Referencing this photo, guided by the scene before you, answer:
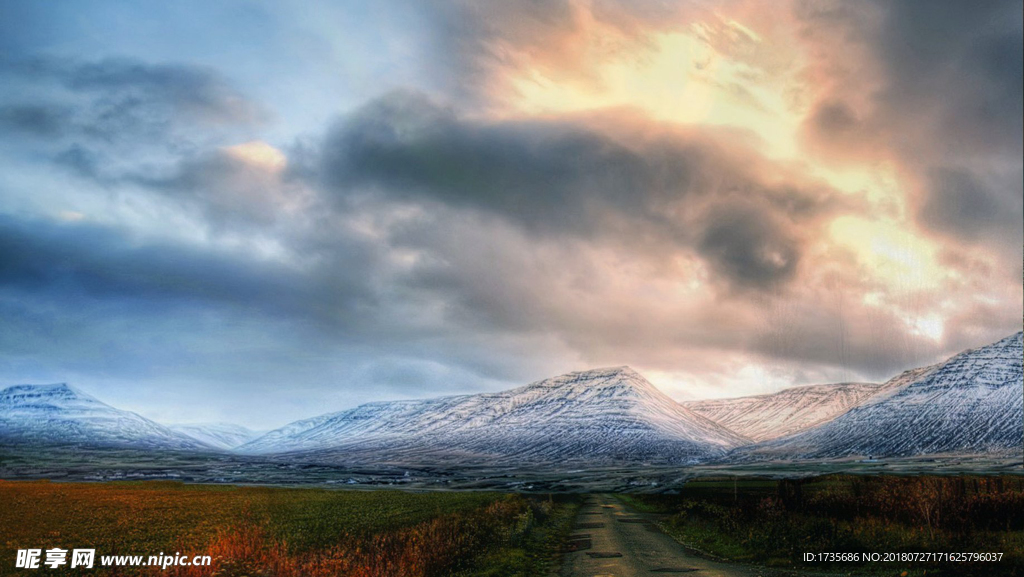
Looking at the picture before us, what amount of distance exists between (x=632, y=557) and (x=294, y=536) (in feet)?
83.1

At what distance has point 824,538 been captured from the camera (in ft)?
107

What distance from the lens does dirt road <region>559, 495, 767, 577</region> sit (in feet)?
96.4

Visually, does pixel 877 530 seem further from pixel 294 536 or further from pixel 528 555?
pixel 294 536

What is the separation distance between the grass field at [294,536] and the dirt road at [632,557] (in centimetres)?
199

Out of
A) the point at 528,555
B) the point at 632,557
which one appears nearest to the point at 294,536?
the point at 528,555

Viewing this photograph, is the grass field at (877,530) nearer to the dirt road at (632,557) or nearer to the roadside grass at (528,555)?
the dirt road at (632,557)

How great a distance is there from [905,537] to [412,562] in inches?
923

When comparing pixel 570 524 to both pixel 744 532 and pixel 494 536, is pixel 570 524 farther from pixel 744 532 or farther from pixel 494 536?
pixel 744 532

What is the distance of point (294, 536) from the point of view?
152 ft

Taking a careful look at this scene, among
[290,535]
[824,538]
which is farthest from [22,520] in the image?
[824,538]

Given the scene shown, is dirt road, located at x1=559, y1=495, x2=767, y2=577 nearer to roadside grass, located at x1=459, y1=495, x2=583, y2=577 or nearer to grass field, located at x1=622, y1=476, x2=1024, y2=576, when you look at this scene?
roadside grass, located at x1=459, y1=495, x2=583, y2=577

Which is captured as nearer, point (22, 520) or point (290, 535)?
point (290, 535)

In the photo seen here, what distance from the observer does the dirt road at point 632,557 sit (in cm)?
2938

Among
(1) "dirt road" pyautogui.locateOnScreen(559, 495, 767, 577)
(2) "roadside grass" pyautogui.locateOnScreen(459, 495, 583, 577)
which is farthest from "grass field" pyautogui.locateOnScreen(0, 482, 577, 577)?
(1) "dirt road" pyautogui.locateOnScreen(559, 495, 767, 577)
